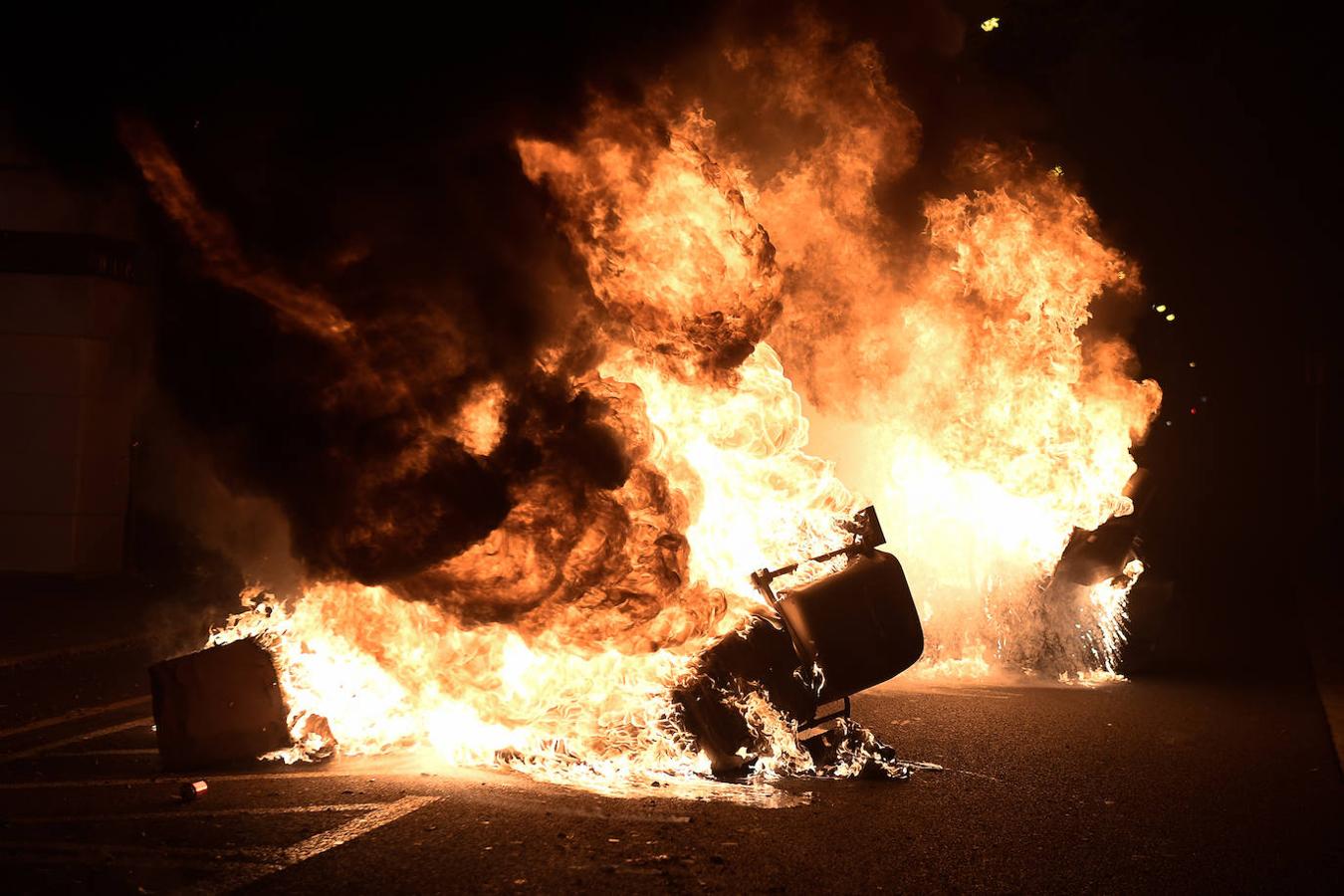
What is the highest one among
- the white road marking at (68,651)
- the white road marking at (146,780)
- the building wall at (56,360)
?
the building wall at (56,360)

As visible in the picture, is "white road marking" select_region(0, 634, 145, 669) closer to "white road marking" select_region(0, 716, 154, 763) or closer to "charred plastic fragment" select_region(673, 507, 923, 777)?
"white road marking" select_region(0, 716, 154, 763)

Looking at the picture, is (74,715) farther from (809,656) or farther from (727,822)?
(809,656)

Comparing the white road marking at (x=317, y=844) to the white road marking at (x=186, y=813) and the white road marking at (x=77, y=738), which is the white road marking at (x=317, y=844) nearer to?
the white road marking at (x=186, y=813)

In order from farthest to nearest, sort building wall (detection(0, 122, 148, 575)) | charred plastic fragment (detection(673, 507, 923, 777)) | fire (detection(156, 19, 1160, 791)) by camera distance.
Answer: building wall (detection(0, 122, 148, 575)), fire (detection(156, 19, 1160, 791)), charred plastic fragment (detection(673, 507, 923, 777))

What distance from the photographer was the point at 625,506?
21.9 ft

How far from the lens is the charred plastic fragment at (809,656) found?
20.6 ft

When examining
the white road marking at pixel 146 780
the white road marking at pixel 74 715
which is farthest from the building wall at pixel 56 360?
the white road marking at pixel 146 780

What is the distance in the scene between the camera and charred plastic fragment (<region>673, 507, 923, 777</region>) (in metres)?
6.29

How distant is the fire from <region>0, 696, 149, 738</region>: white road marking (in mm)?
1027

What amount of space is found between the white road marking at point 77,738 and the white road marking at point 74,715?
379 millimetres

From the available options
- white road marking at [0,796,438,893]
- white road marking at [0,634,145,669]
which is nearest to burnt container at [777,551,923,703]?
white road marking at [0,796,438,893]

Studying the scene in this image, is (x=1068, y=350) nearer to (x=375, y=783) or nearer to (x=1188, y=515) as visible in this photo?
(x=375, y=783)

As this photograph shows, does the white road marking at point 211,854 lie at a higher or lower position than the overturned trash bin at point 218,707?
lower

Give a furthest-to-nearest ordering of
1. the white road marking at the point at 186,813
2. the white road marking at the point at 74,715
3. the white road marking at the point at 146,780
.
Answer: the white road marking at the point at 74,715, the white road marking at the point at 146,780, the white road marking at the point at 186,813
